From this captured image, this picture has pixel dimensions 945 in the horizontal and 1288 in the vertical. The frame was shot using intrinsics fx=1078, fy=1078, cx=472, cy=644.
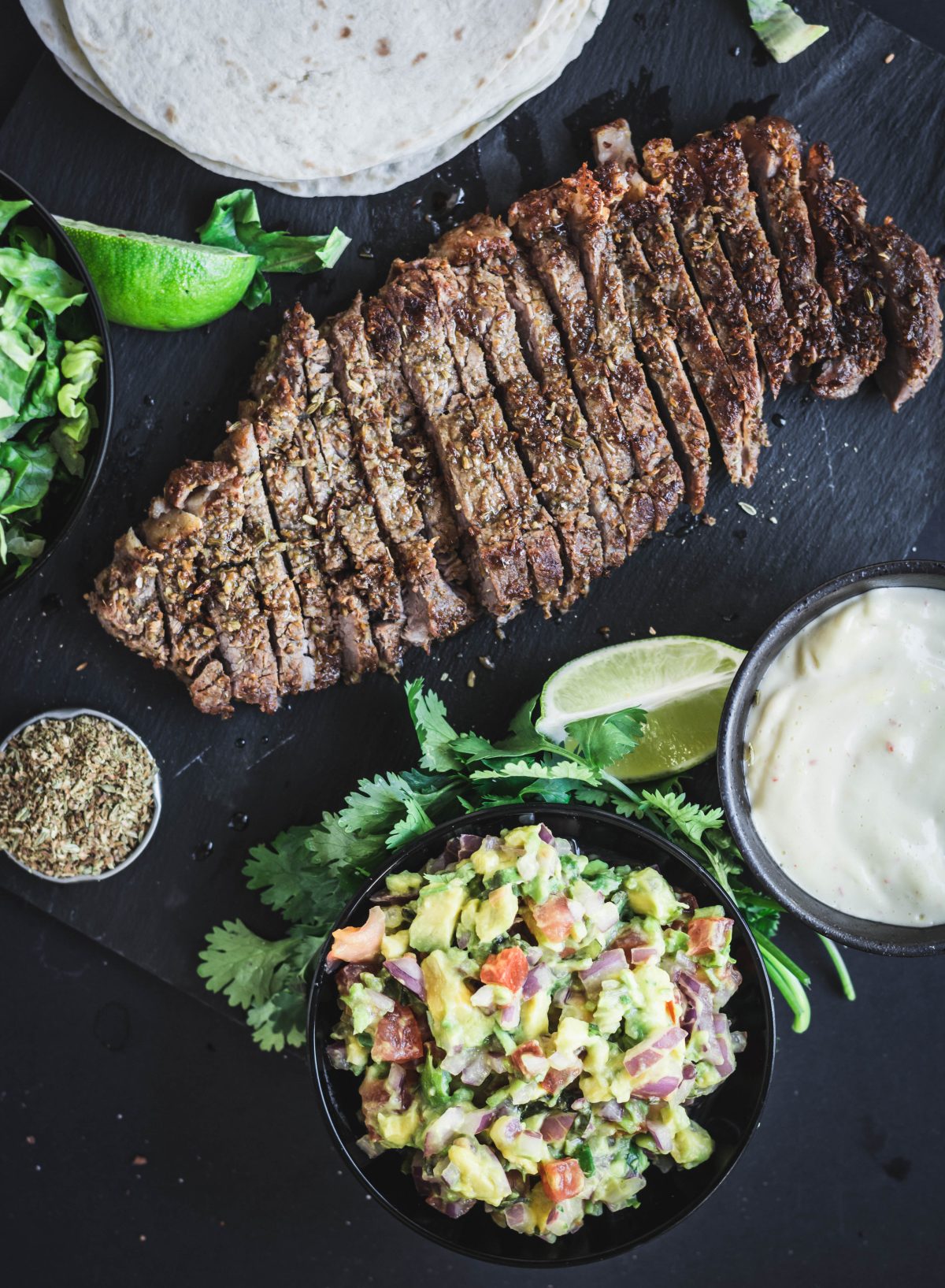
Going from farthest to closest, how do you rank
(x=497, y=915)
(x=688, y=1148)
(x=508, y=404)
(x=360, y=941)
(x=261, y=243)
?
(x=261, y=243), (x=508, y=404), (x=688, y=1148), (x=360, y=941), (x=497, y=915)

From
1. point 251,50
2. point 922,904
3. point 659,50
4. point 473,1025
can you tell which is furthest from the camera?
point 659,50

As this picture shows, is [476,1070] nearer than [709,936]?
Yes

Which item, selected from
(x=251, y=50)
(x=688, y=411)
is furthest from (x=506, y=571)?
(x=251, y=50)

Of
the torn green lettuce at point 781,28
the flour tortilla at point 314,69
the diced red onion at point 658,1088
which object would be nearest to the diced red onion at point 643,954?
the diced red onion at point 658,1088

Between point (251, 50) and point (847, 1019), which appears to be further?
point (847, 1019)

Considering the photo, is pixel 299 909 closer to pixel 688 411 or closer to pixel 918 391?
pixel 688 411

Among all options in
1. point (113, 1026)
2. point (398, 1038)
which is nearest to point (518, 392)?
point (398, 1038)

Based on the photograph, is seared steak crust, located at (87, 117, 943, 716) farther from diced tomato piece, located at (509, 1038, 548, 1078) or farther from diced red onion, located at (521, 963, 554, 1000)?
diced tomato piece, located at (509, 1038, 548, 1078)

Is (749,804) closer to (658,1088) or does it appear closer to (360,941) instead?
(658,1088)
